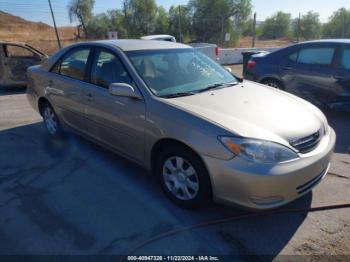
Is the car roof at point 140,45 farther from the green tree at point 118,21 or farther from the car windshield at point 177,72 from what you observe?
the green tree at point 118,21

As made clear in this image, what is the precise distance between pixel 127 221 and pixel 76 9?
28.9 meters

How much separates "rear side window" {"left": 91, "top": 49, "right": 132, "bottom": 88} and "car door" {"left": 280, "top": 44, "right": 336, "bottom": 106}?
3.89m

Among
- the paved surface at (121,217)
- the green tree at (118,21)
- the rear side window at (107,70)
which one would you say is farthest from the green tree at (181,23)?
the paved surface at (121,217)

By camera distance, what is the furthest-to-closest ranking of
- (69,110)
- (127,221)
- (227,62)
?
(227,62)
(69,110)
(127,221)

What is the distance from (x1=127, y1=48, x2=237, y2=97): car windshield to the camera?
3.36m

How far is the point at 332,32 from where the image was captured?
28141 millimetres

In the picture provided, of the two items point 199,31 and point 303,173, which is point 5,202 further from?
point 199,31

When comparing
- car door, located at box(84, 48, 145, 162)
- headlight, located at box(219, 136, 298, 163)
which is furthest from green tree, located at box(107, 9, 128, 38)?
headlight, located at box(219, 136, 298, 163)

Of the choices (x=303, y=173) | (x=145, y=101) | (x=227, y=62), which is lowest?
(x=227, y=62)

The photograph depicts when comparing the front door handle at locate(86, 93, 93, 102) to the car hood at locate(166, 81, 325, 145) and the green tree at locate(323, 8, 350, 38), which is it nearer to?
the car hood at locate(166, 81, 325, 145)

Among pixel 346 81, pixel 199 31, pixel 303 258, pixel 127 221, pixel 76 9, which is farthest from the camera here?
pixel 76 9

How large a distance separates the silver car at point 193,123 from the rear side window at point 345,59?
259 centimetres

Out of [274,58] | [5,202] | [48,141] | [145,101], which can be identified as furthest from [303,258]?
[274,58]

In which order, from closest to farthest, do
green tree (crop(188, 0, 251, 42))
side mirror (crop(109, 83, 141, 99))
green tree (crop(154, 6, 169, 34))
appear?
side mirror (crop(109, 83, 141, 99))
green tree (crop(188, 0, 251, 42))
green tree (crop(154, 6, 169, 34))
